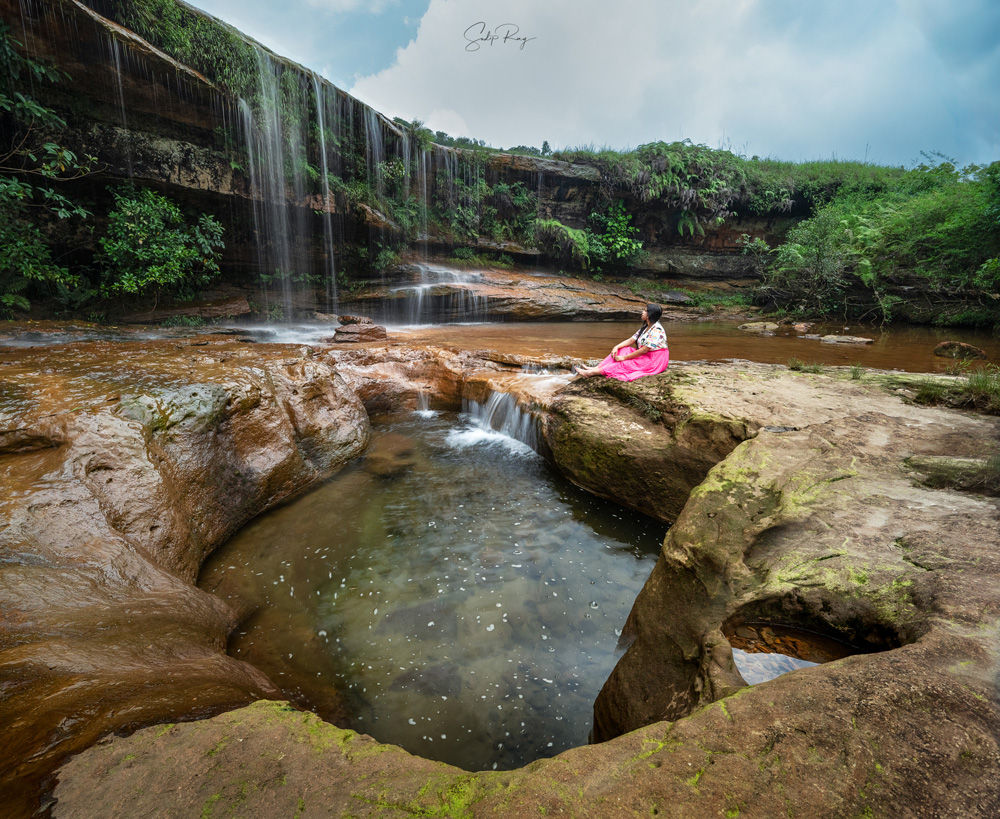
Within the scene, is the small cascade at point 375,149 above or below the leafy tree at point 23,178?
above

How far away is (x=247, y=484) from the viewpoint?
13.1 ft

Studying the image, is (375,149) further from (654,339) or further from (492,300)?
(654,339)

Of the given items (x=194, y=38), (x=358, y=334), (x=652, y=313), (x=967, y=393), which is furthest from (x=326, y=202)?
(x=967, y=393)

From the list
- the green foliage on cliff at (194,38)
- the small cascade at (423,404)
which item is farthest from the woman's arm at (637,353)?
the green foliage on cliff at (194,38)

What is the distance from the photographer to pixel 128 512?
2898 mm

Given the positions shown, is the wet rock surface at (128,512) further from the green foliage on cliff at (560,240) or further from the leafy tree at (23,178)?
the green foliage on cliff at (560,240)

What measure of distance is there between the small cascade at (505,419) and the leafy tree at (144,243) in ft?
26.7

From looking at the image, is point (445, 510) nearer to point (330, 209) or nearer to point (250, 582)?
point (250, 582)

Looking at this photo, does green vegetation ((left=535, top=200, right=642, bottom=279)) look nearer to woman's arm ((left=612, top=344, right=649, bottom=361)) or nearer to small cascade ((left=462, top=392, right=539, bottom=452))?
small cascade ((left=462, top=392, right=539, bottom=452))

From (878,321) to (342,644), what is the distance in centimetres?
1956

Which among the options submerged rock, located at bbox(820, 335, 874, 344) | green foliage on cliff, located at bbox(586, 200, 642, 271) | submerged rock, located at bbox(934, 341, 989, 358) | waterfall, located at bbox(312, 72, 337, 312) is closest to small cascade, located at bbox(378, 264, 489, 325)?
waterfall, located at bbox(312, 72, 337, 312)

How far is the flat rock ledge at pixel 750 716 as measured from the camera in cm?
103

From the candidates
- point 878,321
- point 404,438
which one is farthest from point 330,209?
point 878,321

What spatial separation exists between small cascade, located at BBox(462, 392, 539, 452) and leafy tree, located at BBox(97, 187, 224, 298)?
26.7ft
